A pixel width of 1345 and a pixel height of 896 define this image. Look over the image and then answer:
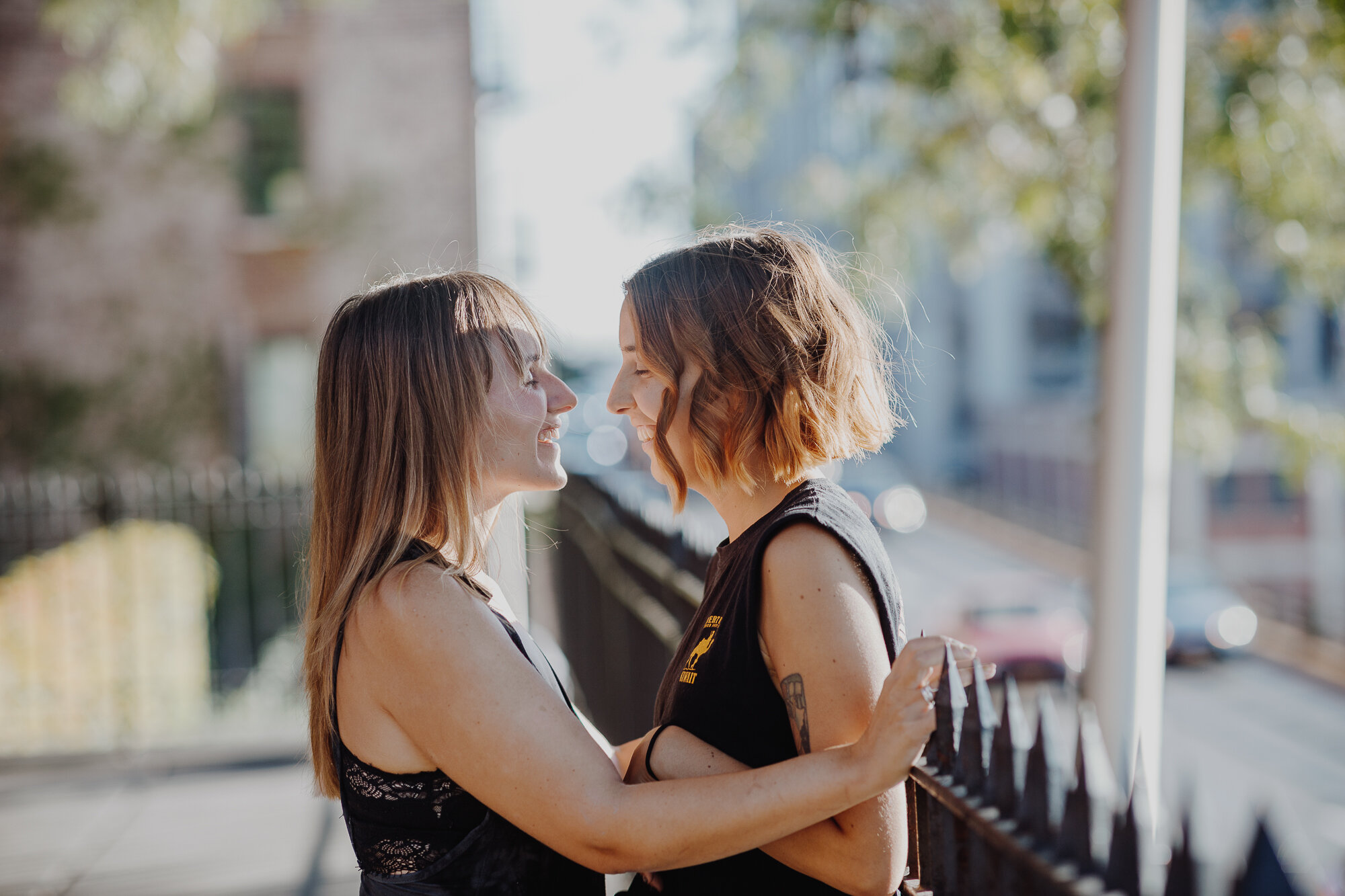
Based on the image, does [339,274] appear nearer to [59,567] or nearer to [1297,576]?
[59,567]

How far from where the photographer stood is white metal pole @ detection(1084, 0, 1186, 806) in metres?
4.33

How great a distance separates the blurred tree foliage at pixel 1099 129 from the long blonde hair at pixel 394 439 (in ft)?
17.0

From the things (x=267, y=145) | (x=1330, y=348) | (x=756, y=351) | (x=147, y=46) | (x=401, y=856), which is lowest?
(x=1330, y=348)

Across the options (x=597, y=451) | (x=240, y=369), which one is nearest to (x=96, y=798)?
(x=240, y=369)

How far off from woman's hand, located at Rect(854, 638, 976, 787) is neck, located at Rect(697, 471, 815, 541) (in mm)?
414

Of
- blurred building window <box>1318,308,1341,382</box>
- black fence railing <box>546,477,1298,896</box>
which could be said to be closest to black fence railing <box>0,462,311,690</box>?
black fence railing <box>546,477,1298,896</box>

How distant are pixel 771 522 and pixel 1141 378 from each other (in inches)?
131

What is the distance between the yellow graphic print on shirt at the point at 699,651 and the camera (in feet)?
5.74

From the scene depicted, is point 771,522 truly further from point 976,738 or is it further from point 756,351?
point 976,738

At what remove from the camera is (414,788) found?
5.96 ft

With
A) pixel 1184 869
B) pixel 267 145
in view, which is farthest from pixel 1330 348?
pixel 1184 869

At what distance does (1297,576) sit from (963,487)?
1538 centimetres

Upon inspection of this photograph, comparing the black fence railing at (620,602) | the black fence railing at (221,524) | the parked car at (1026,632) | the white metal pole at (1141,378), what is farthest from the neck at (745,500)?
the parked car at (1026,632)

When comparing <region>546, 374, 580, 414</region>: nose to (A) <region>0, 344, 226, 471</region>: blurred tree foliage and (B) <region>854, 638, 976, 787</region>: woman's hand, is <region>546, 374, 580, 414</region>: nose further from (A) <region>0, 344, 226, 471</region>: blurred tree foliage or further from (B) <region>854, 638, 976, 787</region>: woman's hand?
(A) <region>0, 344, 226, 471</region>: blurred tree foliage
